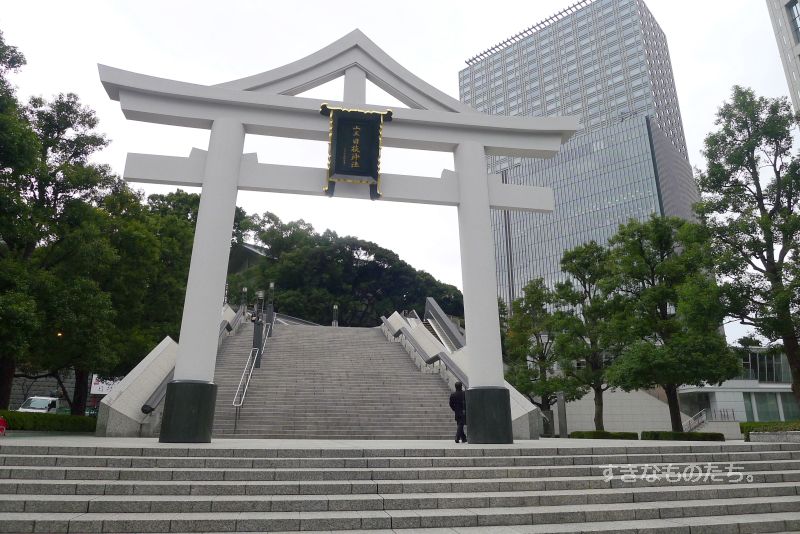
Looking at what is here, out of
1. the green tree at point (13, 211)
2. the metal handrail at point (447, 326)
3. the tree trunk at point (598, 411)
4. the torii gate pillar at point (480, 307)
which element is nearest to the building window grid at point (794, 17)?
the tree trunk at point (598, 411)

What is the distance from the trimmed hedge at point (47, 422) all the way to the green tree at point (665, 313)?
16.0m

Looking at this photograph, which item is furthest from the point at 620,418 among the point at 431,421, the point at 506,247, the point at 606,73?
the point at 606,73

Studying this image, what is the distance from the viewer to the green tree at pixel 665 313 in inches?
548

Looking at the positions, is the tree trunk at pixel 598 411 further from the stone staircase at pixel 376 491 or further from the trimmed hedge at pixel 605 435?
the stone staircase at pixel 376 491

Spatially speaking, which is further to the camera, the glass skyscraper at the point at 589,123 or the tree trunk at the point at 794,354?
the glass skyscraper at the point at 589,123

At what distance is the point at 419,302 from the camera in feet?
156

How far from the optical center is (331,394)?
13.7 metres

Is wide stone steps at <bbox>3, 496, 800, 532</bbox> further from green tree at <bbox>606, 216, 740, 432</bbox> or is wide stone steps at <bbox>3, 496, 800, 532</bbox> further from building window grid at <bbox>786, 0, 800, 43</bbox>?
building window grid at <bbox>786, 0, 800, 43</bbox>

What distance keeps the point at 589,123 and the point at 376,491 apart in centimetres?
9438

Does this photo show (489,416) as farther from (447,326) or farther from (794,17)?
(794,17)

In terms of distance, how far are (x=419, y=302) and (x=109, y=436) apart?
3791cm

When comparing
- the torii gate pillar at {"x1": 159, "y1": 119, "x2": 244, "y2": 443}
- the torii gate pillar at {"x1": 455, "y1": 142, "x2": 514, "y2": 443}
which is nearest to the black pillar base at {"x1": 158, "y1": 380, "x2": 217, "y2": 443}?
the torii gate pillar at {"x1": 159, "y1": 119, "x2": 244, "y2": 443}

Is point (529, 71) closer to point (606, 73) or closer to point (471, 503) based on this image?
point (606, 73)

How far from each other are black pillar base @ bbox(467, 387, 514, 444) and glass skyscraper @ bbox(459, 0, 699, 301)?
6555 centimetres
